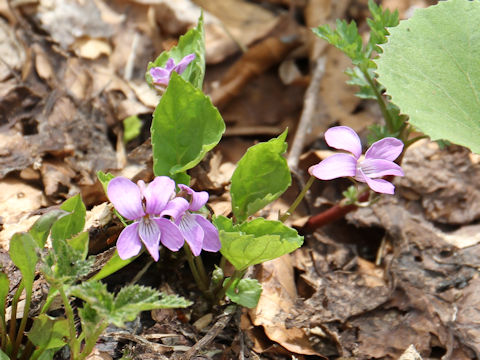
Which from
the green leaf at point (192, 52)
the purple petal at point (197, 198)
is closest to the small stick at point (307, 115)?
the green leaf at point (192, 52)

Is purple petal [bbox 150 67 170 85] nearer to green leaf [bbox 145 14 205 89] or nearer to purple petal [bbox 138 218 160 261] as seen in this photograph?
green leaf [bbox 145 14 205 89]

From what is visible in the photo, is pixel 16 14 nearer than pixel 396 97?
No

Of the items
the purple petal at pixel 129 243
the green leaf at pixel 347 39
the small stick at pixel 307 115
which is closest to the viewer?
the purple petal at pixel 129 243

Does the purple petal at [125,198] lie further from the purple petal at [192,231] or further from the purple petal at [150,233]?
the purple petal at [192,231]

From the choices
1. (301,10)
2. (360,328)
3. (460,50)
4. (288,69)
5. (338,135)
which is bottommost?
(360,328)

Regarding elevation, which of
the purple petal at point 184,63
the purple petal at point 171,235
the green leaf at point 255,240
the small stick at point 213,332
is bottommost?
the small stick at point 213,332

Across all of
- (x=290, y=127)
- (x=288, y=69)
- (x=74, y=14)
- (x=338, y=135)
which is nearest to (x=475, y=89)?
(x=338, y=135)

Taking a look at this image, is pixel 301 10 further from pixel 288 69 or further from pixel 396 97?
pixel 396 97
